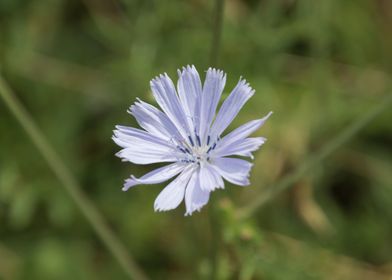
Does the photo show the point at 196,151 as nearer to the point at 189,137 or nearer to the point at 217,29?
the point at 189,137

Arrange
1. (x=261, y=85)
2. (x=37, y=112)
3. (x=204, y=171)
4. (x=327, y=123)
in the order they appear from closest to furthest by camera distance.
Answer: (x=204, y=171) < (x=261, y=85) < (x=327, y=123) < (x=37, y=112)

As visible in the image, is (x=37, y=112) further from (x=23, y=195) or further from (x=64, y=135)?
(x=23, y=195)

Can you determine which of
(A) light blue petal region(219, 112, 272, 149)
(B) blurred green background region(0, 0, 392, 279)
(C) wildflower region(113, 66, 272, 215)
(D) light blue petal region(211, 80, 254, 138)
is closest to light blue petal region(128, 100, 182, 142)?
(C) wildflower region(113, 66, 272, 215)

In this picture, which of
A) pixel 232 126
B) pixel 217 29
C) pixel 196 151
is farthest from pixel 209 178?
pixel 232 126

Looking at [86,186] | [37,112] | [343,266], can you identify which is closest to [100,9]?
[37,112]

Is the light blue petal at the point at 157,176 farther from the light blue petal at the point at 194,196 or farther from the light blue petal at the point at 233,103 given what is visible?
the light blue petal at the point at 233,103
